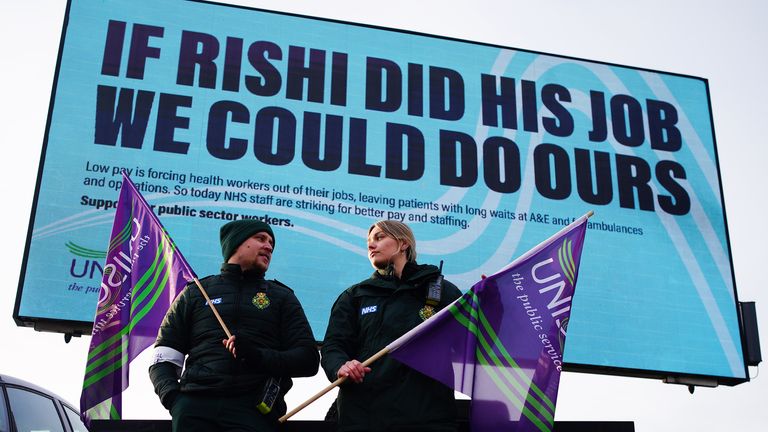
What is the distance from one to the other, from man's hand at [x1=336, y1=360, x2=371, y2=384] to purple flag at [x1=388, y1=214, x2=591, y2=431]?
0.20 meters

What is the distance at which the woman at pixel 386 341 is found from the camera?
385 centimetres

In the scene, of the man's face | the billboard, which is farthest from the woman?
the billboard

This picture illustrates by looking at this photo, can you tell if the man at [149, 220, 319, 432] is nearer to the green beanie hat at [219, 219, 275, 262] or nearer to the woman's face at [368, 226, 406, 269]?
the green beanie hat at [219, 219, 275, 262]

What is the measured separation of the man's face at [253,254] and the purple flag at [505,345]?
71 centimetres

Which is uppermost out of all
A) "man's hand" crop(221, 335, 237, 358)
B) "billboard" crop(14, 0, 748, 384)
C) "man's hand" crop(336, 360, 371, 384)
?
"billboard" crop(14, 0, 748, 384)

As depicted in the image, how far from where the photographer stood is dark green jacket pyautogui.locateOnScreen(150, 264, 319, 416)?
3.81 metres

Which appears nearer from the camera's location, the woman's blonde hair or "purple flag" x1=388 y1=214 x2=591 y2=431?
"purple flag" x1=388 y1=214 x2=591 y2=431

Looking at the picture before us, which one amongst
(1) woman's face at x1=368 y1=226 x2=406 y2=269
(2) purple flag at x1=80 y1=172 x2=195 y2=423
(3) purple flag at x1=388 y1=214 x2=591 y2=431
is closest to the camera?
(3) purple flag at x1=388 y1=214 x2=591 y2=431

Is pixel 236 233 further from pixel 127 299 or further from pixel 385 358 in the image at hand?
pixel 127 299

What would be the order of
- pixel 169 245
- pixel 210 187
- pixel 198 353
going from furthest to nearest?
pixel 210 187 → pixel 169 245 → pixel 198 353

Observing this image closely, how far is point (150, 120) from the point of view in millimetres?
8266

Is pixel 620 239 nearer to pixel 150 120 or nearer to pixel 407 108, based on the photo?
pixel 407 108

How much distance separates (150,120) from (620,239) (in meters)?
4.43

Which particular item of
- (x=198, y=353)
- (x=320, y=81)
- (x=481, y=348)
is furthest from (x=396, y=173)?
(x=198, y=353)
